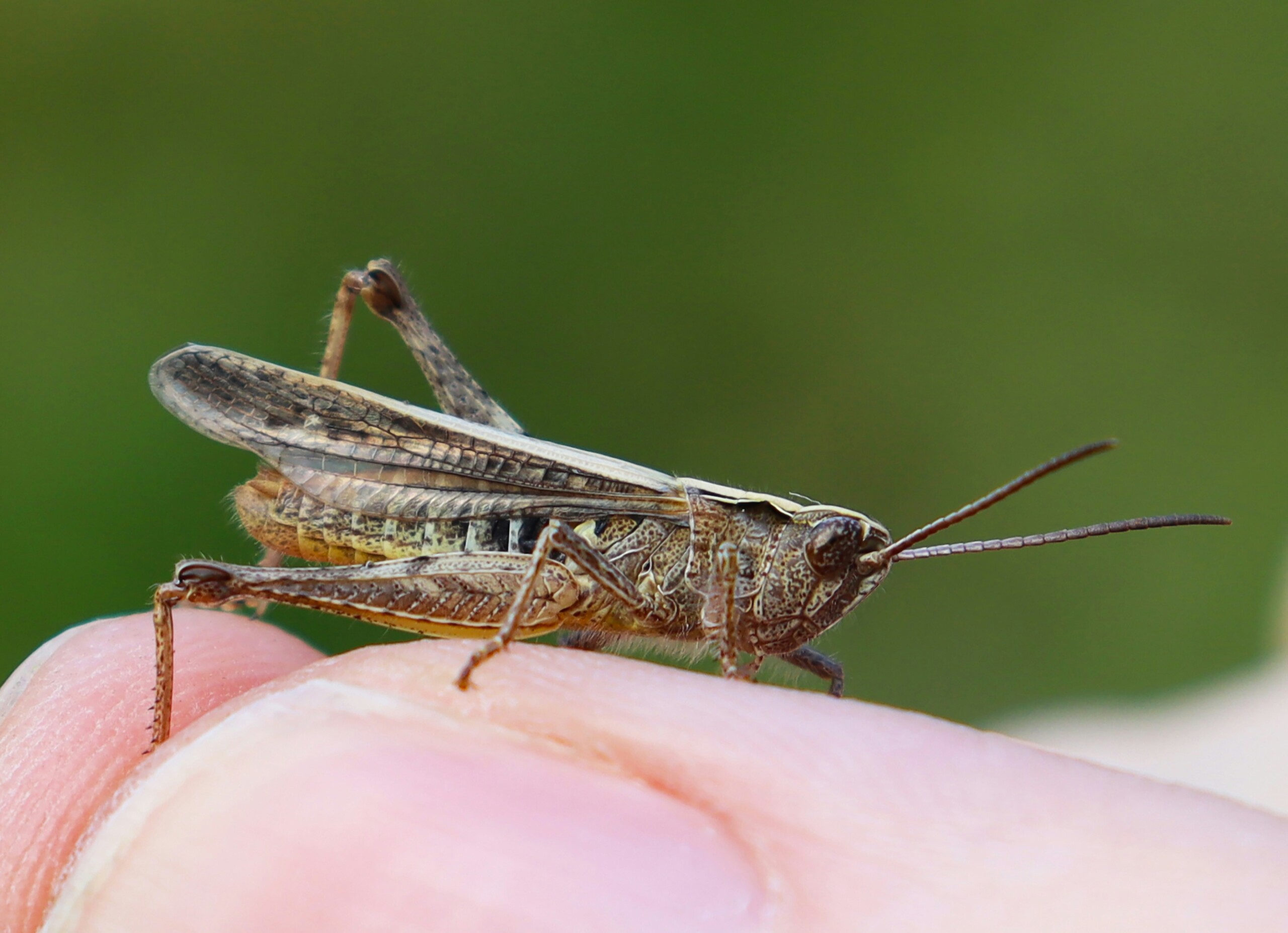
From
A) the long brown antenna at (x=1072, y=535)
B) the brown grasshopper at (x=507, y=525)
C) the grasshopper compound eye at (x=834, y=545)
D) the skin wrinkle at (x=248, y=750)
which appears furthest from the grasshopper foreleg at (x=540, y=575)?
the long brown antenna at (x=1072, y=535)

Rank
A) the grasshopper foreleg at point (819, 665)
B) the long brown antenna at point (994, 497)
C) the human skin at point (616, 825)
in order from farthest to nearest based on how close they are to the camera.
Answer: the grasshopper foreleg at point (819, 665) → the long brown antenna at point (994, 497) → the human skin at point (616, 825)

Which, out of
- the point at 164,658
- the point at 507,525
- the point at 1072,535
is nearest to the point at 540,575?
the point at 507,525

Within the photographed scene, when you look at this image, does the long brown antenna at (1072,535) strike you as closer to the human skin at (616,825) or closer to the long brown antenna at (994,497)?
the long brown antenna at (994,497)

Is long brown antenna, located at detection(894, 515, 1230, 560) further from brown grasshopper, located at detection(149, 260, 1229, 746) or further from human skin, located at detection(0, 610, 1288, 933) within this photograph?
human skin, located at detection(0, 610, 1288, 933)

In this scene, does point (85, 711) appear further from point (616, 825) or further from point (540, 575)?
point (616, 825)

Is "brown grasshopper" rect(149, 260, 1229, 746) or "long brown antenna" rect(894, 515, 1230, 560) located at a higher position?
"long brown antenna" rect(894, 515, 1230, 560)

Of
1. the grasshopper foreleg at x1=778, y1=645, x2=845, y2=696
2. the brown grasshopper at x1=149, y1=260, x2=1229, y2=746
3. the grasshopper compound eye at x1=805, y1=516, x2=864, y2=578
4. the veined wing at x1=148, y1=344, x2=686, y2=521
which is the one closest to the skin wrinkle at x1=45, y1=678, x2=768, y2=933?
the brown grasshopper at x1=149, y1=260, x2=1229, y2=746
